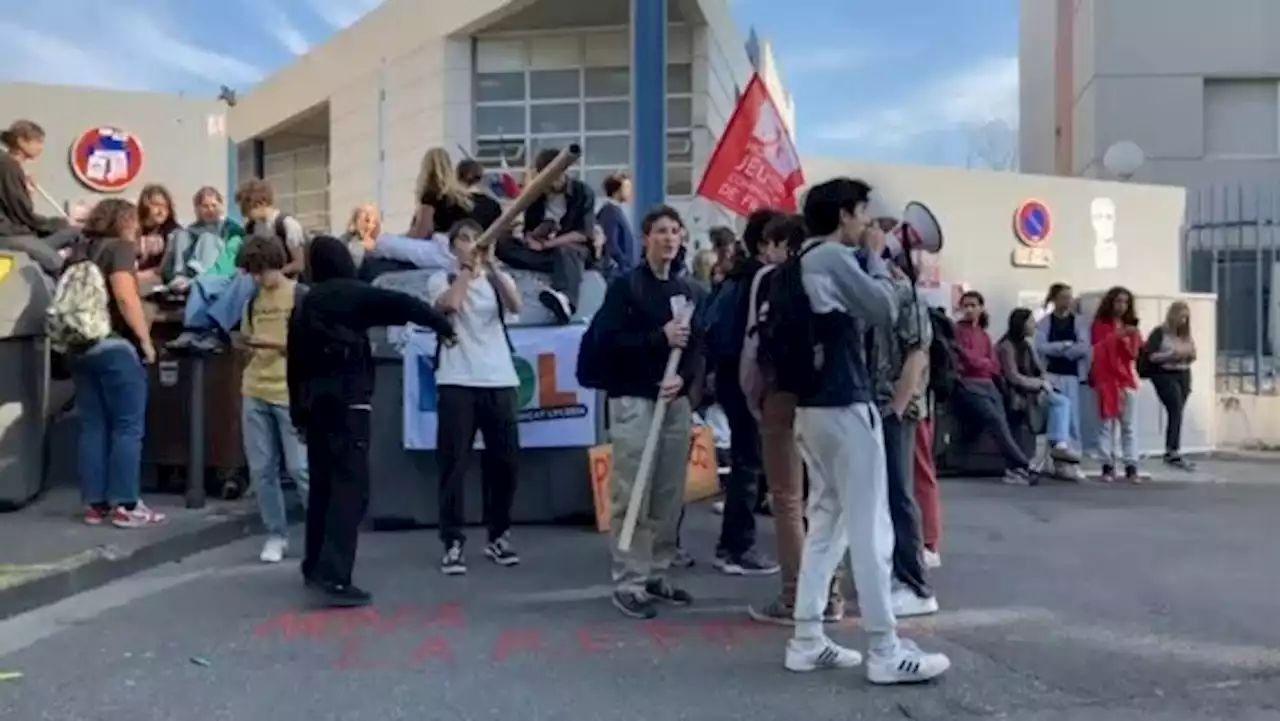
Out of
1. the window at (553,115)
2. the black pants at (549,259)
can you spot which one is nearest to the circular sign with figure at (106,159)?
the window at (553,115)

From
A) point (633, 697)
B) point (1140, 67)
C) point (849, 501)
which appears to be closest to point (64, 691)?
point (633, 697)

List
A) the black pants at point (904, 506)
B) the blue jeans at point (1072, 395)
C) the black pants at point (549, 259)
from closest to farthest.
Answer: the black pants at point (904, 506) → the black pants at point (549, 259) → the blue jeans at point (1072, 395)

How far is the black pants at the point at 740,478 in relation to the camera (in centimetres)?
824

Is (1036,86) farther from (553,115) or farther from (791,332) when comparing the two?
(791,332)

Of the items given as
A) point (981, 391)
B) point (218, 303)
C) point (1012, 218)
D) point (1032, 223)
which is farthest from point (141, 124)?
point (981, 391)

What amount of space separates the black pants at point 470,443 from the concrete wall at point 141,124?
13.6m

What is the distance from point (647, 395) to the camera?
7.24 meters

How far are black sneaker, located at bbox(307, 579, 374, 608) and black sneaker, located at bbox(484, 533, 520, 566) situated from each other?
49.5 inches

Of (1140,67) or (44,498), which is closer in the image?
(44,498)

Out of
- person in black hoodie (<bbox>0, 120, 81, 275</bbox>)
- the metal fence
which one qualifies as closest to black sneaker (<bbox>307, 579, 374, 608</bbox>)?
person in black hoodie (<bbox>0, 120, 81, 275</bbox>)

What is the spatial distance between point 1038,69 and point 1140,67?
9460mm

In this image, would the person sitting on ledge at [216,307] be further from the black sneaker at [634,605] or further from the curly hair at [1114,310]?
the curly hair at [1114,310]

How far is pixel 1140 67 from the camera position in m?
30.0

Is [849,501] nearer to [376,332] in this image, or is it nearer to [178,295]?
[376,332]
